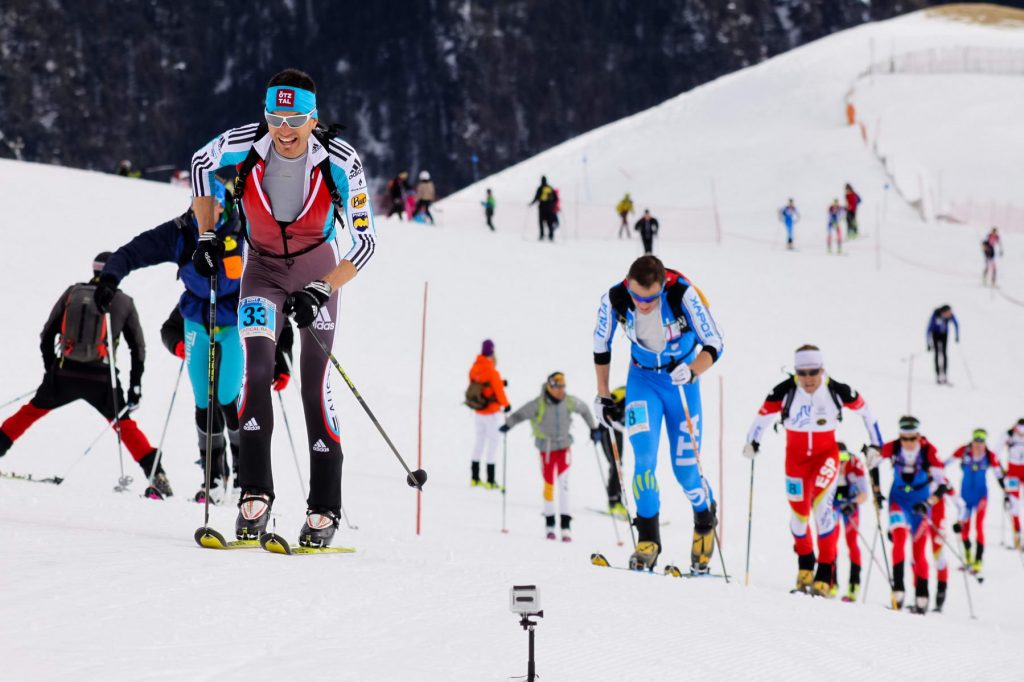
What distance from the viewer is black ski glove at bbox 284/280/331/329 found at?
5.12 metres

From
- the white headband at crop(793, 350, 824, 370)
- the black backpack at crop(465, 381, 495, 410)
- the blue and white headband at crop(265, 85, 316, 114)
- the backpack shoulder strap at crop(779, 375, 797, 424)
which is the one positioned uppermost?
the blue and white headband at crop(265, 85, 316, 114)

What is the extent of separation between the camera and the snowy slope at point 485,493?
4.06 meters

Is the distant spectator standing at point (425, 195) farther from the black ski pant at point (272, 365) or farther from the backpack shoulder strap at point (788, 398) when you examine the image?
the black ski pant at point (272, 365)

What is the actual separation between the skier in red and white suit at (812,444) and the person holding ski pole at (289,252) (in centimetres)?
482

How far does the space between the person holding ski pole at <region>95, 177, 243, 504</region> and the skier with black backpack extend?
3.10 ft

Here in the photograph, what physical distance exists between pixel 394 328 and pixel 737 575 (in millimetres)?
10706

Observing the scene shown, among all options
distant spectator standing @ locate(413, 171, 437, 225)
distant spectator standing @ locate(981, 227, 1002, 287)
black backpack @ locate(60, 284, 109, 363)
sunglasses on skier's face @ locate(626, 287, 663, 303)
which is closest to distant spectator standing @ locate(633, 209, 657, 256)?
distant spectator standing @ locate(413, 171, 437, 225)

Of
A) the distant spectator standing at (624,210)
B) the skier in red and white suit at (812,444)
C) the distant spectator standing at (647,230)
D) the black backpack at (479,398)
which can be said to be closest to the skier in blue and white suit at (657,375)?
the skier in red and white suit at (812,444)

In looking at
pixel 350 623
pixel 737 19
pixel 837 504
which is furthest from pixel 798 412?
pixel 737 19

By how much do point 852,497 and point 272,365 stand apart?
293 inches

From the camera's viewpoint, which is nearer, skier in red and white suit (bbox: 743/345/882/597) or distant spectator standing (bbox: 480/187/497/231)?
skier in red and white suit (bbox: 743/345/882/597)

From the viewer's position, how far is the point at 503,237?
3033cm

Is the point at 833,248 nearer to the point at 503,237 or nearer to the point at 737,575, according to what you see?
the point at 503,237

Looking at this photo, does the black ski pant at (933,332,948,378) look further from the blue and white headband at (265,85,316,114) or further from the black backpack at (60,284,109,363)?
the blue and white headband at (265,85,316,114)
